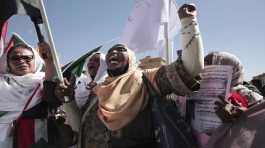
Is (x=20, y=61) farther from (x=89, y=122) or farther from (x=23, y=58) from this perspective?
(x=89, y=122)

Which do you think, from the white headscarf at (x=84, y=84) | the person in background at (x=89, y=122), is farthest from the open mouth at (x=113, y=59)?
the white headscarf at (x=84, y=84)

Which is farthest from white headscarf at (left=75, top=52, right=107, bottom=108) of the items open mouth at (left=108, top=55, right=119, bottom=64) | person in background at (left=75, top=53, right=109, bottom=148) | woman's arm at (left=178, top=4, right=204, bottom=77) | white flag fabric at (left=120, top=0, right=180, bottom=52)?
woman's arm at (left=178, top=4, right=204, bottom=77)

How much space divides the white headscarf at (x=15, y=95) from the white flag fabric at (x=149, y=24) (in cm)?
146

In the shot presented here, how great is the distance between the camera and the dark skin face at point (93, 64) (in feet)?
13.3

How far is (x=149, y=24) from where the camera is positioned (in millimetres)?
4129

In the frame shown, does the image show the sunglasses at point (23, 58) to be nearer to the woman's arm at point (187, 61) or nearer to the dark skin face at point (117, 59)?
the dark skin face at point (117, 59)

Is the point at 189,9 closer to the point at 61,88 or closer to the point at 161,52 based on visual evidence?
the point at 61,88

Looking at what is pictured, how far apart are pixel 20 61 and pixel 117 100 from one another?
977 mm

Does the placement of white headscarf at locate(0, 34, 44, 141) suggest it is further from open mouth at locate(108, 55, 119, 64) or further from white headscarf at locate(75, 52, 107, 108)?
open mouth at locate(108, 55, 119, 64)

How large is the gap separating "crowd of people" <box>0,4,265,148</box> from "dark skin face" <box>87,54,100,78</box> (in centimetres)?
63

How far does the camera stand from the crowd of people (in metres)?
2.53

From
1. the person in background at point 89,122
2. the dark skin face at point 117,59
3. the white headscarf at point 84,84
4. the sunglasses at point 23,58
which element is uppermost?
the sunglasses at point 23,58

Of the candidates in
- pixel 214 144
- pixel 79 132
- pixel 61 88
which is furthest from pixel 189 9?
pixel 79 132

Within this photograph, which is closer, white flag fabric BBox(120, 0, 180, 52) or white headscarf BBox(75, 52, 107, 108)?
white headscarf BBox(75, 52, 107, 108)
